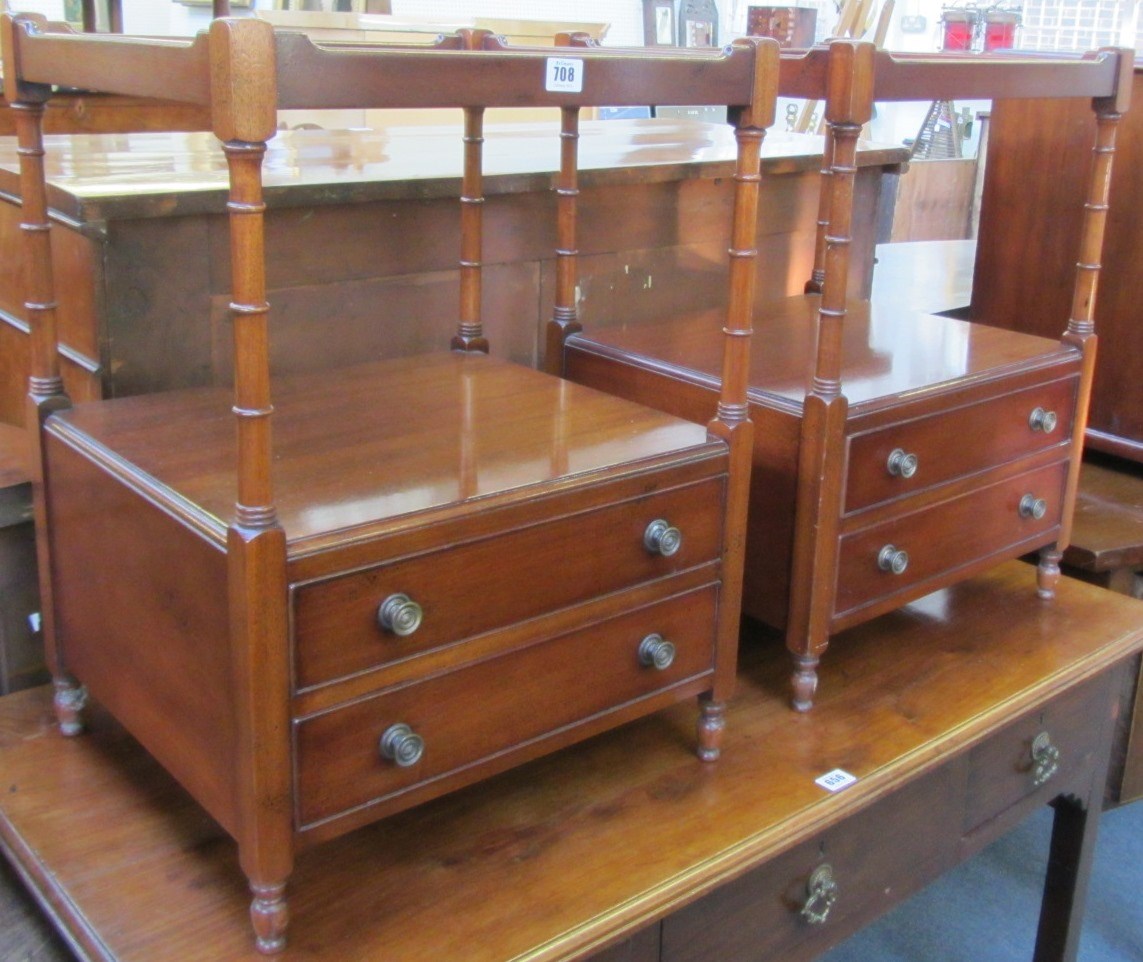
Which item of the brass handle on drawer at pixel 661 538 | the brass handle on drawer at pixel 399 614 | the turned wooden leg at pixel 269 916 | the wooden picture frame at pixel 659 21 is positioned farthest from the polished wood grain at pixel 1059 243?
the wooden picture frame at pixel 659 21

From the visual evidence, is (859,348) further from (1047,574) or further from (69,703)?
(69,703)

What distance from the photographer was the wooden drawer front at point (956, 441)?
1.37 m

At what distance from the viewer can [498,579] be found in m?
1.05

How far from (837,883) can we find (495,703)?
52 centimetres

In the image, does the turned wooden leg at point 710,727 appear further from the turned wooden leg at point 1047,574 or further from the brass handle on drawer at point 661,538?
the turned wooden leg at point 1047,574

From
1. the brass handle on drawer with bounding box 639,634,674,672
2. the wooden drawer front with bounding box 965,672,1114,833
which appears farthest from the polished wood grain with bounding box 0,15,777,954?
the wooden drawer front with bounding box 965,672,1114,833

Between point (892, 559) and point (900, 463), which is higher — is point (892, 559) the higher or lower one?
the lower one

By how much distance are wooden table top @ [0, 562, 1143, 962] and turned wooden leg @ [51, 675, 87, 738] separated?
0.05 feet

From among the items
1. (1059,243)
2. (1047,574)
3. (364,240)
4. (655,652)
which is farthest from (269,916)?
(1059,243)

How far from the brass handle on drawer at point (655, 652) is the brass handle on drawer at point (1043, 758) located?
25.7 inches

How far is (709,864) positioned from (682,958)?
0.41ft

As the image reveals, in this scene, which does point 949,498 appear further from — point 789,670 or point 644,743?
point 644,743

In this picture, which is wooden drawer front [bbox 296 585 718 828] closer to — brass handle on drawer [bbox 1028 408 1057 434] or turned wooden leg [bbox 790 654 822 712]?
turned wooden leg [bbox 790 654 822 712]

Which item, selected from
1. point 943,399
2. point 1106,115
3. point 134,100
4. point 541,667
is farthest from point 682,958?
point 134,100
